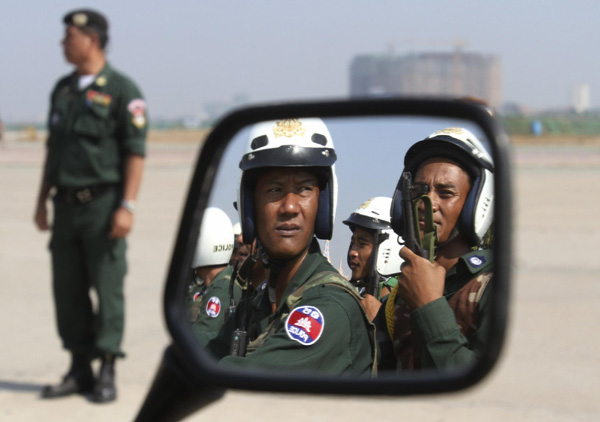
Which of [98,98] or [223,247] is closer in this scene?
[223,247]

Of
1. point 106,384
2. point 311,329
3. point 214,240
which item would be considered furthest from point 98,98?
point 311,329

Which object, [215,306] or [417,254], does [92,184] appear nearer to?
[215,306]

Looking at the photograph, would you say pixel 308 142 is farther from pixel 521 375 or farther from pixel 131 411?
pixel 521 375

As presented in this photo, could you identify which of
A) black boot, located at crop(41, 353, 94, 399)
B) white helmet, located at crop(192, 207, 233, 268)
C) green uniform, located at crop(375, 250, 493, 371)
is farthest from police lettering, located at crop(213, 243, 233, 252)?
black boot, located at crop(41, 353, 94, 399)

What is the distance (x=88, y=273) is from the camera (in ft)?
17.2

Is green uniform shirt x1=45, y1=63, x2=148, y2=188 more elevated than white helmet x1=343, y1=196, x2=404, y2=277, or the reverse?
white helmet x1=343, y1=196, x2=404, y2=277

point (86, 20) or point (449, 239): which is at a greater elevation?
point (86, 20)

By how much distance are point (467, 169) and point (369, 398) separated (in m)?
A: 0.36

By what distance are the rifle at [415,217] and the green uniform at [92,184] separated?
3899 millimetres

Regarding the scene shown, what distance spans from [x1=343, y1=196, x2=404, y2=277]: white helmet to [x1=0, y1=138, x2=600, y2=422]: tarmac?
0.66ft

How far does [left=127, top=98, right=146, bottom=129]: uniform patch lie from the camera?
5.01 m

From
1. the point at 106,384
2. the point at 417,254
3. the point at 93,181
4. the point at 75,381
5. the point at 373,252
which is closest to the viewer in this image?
the point at 417,254

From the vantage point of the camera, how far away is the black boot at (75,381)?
529cm

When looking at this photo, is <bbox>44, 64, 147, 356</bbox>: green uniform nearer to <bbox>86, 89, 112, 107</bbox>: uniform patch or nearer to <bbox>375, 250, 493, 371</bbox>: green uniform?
<bbox>86, 89, 112, 107</bbox>: uniform patch
